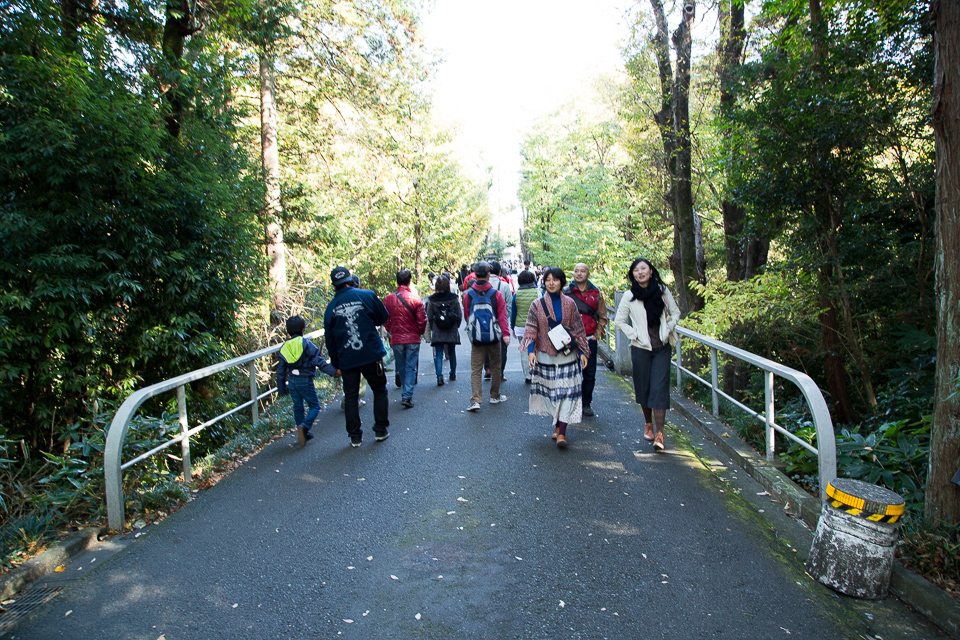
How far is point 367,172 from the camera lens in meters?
22.1

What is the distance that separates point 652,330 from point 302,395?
405 cm

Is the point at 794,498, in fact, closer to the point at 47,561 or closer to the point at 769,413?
the point at 769,413

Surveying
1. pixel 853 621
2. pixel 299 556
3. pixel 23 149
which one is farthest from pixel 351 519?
pixel 23 149

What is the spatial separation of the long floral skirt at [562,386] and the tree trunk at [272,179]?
7271 mm

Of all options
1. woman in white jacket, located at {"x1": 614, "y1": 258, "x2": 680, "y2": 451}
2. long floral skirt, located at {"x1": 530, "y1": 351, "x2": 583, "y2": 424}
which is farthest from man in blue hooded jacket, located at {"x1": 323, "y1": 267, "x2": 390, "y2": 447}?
woman in white jacket, located at {"x1": 614, "y1": 258, "x2": 680, "y2": 451}

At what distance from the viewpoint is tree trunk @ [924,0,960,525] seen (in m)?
3.76

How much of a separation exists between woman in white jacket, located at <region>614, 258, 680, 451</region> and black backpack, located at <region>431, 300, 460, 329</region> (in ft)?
13.5

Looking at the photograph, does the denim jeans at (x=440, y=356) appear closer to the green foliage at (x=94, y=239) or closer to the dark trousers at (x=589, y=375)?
the dark trousers at (x=589, y=375)

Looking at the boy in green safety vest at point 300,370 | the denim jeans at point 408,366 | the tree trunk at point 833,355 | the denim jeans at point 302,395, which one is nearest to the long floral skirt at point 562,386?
the boy in green safety vest at point 300,370

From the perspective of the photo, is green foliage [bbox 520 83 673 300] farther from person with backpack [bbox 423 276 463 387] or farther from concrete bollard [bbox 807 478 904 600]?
concrete bollard [bbox 807 478 904 600]

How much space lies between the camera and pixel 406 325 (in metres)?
9.41

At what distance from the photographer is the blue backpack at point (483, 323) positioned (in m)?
8.51

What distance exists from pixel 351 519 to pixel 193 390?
461 centimetres

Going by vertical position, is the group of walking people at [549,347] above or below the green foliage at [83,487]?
above
